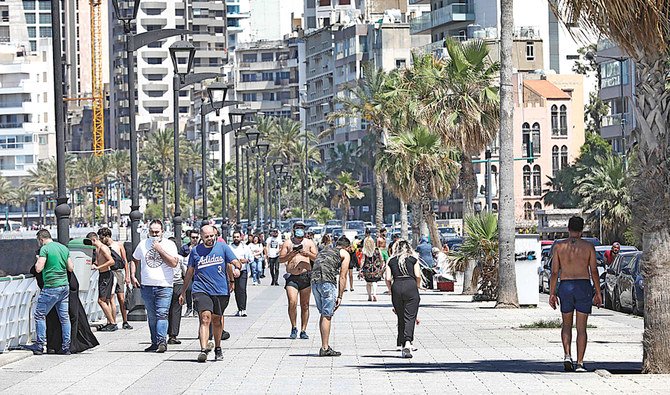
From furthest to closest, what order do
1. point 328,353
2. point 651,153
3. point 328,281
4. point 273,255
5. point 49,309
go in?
point 273,255 < point 328,281 < point 49,309 < point 328,353 < point 651,153

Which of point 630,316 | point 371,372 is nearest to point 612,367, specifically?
point 371,372

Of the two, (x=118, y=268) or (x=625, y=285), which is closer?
(x=118, y=268)

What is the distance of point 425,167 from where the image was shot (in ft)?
163

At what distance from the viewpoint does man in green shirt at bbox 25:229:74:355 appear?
18.8 m

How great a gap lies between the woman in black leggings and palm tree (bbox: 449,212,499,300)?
1382 centimetres

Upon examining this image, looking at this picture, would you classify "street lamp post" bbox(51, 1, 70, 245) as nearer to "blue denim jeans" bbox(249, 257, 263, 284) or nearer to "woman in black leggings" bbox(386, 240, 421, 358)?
"woman in black leggings" bbox(386, 240, 421, 358)

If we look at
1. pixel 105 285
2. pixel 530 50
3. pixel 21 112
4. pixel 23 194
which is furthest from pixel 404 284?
pixel 21 112

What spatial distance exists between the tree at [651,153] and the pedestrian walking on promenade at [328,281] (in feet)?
16.7

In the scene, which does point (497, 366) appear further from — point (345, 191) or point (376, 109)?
point (345, 191)

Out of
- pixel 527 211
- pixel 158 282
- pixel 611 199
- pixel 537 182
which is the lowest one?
pixel 158 282

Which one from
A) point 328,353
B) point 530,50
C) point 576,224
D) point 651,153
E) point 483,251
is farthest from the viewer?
point 530,50

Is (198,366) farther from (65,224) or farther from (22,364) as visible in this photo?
(65,224)

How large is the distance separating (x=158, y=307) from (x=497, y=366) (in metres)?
5.18

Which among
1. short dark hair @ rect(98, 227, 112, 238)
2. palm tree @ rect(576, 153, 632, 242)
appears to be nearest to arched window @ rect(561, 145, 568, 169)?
palm tree @ rect(576, 153, 632, 242)
